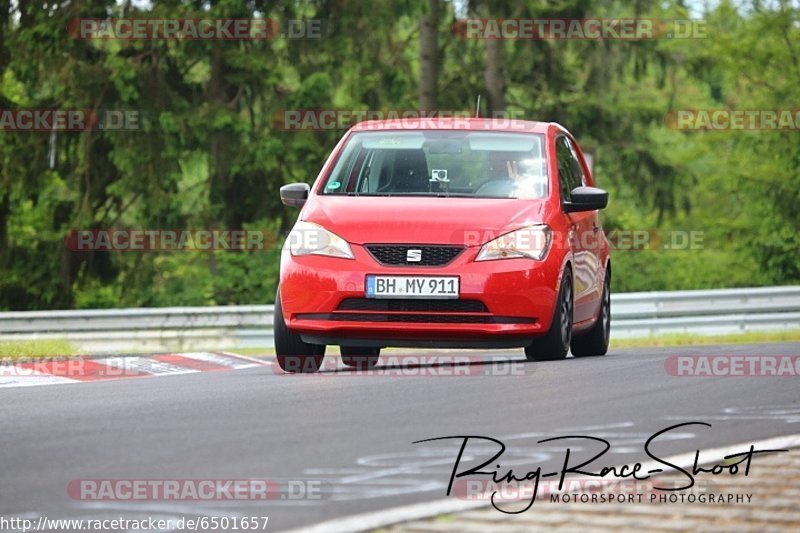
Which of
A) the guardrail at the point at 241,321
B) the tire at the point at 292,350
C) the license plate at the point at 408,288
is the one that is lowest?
the guardrail at the point at 241,321

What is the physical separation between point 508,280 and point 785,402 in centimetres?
229

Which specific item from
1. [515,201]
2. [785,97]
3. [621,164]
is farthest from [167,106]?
[515,201]

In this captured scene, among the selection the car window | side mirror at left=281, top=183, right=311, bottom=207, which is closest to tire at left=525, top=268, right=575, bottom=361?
the car window

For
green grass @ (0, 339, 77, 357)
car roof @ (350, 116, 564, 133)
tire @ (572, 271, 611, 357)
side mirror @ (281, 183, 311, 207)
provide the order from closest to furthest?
side mirror @ (281, 183, 311, 207), car roof @ (350, 116, 564, 133), tire @ (572, 271, 611, 357), green grass @ (0, 339, 77, 357)

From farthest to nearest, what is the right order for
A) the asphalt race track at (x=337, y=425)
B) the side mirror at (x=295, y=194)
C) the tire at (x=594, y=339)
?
the tire at (x=594, y=339) → the side mirror at (x=295, y=194) → the asphalt race track at (x=337, y=425)

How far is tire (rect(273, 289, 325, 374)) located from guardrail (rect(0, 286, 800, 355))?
34.1 feet

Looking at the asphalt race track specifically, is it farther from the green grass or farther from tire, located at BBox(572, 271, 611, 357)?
the green grass

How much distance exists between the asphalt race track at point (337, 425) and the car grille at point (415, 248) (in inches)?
31.8

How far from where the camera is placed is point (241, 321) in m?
23.1

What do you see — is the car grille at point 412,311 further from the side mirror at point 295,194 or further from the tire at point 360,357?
the tire at point 360,357

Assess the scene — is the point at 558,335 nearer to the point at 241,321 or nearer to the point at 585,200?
the point at 585,200

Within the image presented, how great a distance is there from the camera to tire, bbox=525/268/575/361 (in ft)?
40.3

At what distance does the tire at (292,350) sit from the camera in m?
12.2

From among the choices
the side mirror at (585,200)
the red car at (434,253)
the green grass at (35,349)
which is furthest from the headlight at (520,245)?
the green grass at (35,349)
